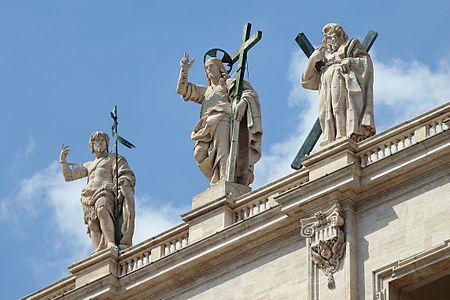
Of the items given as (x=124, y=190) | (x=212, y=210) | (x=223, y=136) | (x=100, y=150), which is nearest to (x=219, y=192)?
(x=212, y=210)

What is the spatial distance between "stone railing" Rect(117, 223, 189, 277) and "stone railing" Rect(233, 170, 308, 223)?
1211mm

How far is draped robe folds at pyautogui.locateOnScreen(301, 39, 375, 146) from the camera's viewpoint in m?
39.2

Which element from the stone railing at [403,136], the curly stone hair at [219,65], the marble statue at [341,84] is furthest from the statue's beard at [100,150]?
the stone railing at [403,136]

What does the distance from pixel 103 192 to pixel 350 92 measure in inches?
224

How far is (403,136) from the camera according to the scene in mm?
38031

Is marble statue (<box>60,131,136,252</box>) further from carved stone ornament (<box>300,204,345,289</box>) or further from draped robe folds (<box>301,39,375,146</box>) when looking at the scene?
carved stone ornament (<box>300,204,345,289</box>)

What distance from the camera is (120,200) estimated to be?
139 ft

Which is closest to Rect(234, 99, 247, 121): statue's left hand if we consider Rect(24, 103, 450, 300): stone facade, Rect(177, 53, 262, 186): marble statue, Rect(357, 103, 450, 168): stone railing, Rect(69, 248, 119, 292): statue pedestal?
Rect(177, 53, 262, 186): marble statue

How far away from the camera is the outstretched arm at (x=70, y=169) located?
43250mm

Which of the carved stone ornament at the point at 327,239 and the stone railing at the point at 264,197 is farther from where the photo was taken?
the stone railing at the point at 264,197

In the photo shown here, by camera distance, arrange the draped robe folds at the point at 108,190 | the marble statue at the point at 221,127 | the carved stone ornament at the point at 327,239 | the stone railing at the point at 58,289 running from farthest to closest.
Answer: the draped robe folds at the point at 108,190 < the stone railing at the point at 58,289 < the marble statue at the point at 221,127 < the carved stone ornament at the point at 327,239

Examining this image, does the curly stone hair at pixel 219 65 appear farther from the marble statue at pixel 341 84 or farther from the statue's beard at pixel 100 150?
the statue's beard at pixel 100 150

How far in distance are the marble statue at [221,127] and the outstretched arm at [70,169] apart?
2.59m

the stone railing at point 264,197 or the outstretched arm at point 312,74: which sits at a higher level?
the outstretched arm at point 312,74
